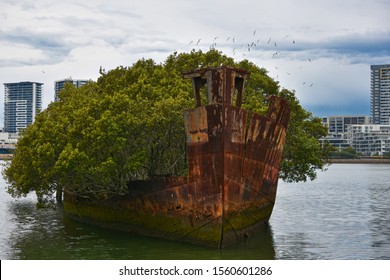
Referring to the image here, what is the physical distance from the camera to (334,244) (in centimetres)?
2731

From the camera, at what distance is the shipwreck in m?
22.6

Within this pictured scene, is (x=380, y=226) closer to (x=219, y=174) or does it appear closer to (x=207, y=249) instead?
(x=207, y=249)

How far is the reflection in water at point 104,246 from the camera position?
23.0 meters

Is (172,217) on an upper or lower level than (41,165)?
lower

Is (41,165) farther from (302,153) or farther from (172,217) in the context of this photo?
(302,153)

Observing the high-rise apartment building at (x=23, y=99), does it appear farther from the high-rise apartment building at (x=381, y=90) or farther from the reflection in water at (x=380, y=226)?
the high-rise apartment building at (x=381, y=90)

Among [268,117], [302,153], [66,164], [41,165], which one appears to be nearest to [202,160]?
[268,117]

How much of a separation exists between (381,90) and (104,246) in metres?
102

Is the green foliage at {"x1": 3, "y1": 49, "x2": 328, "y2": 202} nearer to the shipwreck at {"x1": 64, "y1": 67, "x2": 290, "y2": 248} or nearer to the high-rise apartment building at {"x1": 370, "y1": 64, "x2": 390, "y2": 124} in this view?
the shipwreck at {"x1": 64, "y1": 67, "x2": 290, "y2": 248}

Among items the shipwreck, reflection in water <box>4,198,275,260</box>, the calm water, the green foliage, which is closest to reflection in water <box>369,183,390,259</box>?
the calm water

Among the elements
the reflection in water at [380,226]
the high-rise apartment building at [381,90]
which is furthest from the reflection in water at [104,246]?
the high-rise apartment building at [381,90]

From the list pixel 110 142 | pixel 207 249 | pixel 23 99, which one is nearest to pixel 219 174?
pixel 207 249

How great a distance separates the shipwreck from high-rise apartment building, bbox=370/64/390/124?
233ft

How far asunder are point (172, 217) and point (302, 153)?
14881 mm
